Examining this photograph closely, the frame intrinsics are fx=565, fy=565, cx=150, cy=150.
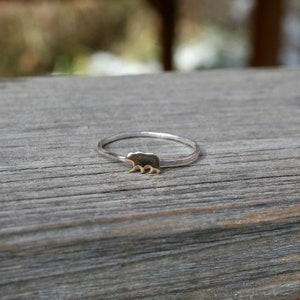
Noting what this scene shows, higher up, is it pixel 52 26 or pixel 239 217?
pixel 52 26

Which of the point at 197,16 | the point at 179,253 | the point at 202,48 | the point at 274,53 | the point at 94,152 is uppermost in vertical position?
the point at 197,16

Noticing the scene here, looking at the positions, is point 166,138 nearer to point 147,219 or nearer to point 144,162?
point 144,162

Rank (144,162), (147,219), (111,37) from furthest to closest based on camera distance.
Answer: (111,37) < (144,162) < (147,219)

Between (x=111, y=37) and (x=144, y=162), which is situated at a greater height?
(x=111, y=37)

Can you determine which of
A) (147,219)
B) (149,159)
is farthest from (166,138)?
(147,219)

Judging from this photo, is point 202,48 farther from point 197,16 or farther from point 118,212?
point 118,212

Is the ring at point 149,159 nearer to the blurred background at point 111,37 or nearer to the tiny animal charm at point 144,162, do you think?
the tiny animal charm at point 144,162

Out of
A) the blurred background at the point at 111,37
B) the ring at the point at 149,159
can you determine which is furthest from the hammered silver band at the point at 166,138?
the blurred background at the point at 111,37

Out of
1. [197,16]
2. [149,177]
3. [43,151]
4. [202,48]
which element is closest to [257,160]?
[149,177]

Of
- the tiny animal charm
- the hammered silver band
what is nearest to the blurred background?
the hammered silver band
